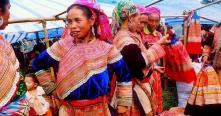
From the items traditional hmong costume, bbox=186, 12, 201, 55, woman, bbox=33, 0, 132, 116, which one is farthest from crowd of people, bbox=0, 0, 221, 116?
traditional hmong costume, bbox=186, 12, 201, 55

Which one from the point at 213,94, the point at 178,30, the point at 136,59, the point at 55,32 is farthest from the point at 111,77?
the point at 178,30

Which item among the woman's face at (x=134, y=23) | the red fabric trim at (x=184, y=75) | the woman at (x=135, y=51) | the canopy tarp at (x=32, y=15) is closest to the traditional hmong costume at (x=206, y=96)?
the woman at (x=135, y=51)

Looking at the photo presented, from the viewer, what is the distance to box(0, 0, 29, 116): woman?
8.88ft

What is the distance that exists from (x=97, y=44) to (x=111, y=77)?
0.58m

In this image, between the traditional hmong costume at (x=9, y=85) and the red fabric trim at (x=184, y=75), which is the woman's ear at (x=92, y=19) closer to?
the traditional hmong costume at (x=9, y=85)

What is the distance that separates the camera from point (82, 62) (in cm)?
384

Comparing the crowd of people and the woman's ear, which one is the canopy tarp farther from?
the woman's ear

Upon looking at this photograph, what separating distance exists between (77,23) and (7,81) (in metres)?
1.19

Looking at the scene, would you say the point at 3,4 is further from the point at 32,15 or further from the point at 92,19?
the point at 32,15

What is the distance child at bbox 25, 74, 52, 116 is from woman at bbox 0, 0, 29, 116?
7.97 ft

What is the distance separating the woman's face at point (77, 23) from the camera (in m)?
3.76

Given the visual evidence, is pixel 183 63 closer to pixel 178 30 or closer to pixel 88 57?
pixel 88 57

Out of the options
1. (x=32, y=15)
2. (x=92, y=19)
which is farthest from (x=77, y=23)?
(x=32, y=15)

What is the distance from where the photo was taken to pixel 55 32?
7.31 meters
